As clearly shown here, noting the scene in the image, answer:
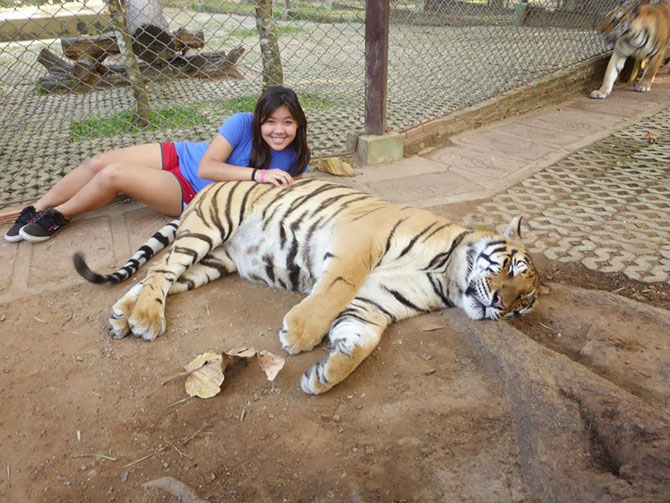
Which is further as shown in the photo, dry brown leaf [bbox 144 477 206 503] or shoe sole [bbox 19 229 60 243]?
shoe sole [bbox 19 229 60 243]

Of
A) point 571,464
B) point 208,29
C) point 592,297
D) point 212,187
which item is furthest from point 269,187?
point 208,29

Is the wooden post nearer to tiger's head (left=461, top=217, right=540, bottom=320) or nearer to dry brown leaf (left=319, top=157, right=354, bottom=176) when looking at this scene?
dry brown leaf (left=319, top=157, right=354, bottom=176)

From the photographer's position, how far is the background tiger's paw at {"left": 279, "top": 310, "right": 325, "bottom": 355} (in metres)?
1.98

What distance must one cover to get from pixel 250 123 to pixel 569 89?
4.94 m

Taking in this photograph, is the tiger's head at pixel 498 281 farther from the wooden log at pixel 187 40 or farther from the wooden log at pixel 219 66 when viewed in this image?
the wooden log at pixel 187 40

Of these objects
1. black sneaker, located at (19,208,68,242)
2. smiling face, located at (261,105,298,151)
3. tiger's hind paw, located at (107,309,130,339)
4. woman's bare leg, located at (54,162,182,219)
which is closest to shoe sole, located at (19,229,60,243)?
black sneaker, located at (19,208,68,242)

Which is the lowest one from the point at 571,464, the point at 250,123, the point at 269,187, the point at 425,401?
the point at 425,401

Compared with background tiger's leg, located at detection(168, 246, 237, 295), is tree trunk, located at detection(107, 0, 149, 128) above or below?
above

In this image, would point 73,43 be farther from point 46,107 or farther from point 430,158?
point 430,158

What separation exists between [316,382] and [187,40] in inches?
230

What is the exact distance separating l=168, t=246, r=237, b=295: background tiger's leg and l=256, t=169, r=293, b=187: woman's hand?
0.43 m

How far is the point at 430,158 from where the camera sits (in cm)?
415

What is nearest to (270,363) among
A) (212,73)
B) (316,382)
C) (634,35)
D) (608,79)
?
(316,382)

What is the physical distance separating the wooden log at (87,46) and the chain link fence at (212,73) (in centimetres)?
1
